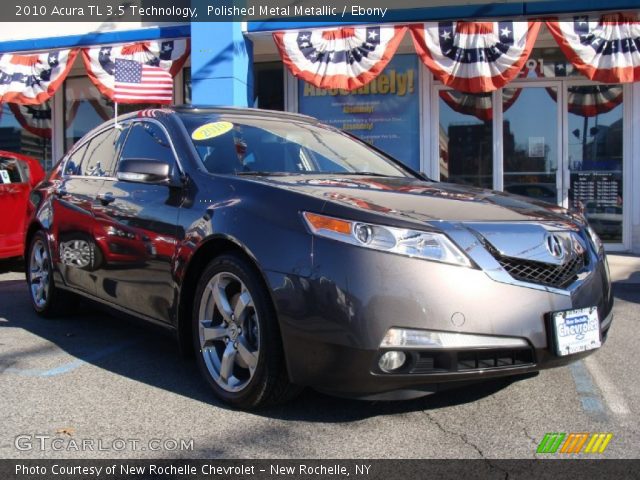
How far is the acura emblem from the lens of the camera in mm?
3016

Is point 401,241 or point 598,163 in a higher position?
point 598,163

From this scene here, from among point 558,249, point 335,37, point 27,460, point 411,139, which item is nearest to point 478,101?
point 411,139

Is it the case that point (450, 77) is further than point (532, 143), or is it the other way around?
point (532, 143)

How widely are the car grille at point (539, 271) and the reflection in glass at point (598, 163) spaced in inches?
301

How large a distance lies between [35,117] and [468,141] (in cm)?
871

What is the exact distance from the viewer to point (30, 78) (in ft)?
36.6

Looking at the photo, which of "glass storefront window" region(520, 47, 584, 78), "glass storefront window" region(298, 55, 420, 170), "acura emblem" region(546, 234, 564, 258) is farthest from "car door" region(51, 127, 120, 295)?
"glass storefront window" region(520, 47, 584, 78)

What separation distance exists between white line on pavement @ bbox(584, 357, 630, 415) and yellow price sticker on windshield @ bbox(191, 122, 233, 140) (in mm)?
2702

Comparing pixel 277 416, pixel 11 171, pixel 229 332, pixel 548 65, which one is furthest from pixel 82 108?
pixel 277 416

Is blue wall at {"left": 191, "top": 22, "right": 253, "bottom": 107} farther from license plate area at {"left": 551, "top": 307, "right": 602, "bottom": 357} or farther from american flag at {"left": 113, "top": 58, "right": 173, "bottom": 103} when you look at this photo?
license plate area at {"left": 551, "top": 307, "right": 602, "bottom": 357}

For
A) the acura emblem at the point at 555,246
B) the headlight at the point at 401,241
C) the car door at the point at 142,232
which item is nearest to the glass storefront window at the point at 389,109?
the car door at the point at 142,232

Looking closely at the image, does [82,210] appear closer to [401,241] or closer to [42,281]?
[42,281]

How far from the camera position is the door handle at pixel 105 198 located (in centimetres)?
431

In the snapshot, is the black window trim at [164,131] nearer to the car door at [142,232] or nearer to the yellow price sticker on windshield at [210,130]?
the car door at [142,232]
